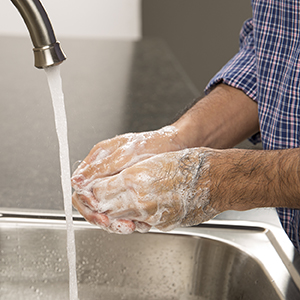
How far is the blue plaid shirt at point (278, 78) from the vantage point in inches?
25.0

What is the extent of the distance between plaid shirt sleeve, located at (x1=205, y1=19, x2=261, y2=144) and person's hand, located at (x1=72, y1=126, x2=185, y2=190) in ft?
0.57

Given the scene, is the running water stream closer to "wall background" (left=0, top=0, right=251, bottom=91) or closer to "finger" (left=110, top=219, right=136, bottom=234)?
"finger" (left=110, top=219, right=136, bottom=234)

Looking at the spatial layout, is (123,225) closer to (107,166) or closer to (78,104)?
(107,166)

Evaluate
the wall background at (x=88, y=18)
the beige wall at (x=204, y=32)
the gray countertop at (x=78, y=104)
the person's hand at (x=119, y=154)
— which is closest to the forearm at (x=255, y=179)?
the person's hand at (x=119, y=154)

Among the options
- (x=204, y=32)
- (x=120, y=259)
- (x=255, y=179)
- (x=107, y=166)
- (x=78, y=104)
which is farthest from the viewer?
(x=204, y=32)

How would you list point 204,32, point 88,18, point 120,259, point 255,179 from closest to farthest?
point 255,179, point 120,259, point 204,32, point 88,18

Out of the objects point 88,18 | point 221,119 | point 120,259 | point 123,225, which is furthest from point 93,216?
point 88,18

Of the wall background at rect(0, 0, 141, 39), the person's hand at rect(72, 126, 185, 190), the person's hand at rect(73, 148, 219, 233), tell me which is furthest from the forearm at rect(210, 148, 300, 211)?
the wall background at rect(0, 0, 141, 39)

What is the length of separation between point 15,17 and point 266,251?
374 cm

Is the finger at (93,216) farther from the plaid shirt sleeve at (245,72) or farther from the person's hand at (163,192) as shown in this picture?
the plaid shirt sleeve at (245,72)

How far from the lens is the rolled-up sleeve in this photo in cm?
73

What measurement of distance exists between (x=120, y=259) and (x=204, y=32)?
1.12 metres

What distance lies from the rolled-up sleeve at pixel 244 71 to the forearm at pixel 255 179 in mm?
260

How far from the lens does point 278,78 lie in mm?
673
